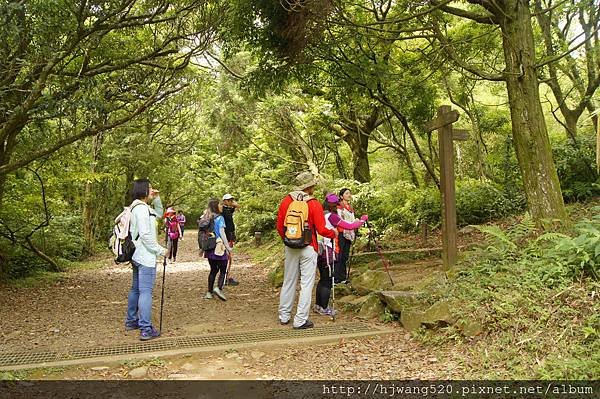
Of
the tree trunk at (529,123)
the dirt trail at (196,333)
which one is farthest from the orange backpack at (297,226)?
the tree trunk at (529,123)

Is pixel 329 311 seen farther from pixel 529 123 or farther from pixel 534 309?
pixel 529 123

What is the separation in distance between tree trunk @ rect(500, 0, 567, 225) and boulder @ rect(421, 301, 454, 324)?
8.00 feet

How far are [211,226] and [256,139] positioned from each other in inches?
435

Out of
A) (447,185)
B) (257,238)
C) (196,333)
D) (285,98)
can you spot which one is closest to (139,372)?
(196,333)

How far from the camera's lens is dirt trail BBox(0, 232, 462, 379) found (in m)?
4.63

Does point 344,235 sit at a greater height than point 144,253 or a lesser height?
greater

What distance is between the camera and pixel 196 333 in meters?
6.21

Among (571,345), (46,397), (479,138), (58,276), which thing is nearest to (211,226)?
(46,397)

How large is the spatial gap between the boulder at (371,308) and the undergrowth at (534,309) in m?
1.14

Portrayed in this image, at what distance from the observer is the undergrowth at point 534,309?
385 cm

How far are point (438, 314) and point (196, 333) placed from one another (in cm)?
318

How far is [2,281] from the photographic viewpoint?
408 inches

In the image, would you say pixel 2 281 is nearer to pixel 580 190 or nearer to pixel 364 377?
pixel 364 377

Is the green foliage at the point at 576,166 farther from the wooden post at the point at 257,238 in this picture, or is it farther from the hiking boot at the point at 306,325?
the wooden post at the point at 257,238
